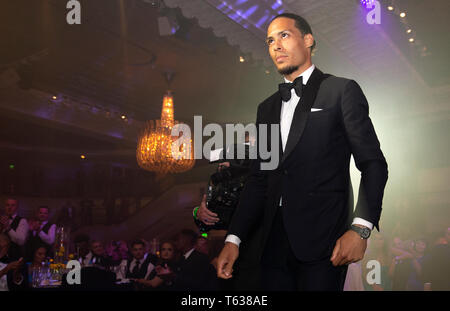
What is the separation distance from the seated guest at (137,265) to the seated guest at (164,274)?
22 cm

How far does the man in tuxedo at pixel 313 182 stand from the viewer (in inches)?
51.5

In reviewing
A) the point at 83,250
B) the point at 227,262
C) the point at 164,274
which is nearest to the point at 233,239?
the point at 227,262

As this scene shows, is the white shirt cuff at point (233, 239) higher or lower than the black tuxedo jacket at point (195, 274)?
higher

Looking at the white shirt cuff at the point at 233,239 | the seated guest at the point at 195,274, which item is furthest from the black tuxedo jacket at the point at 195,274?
the white shirt cuff at the point at 233,239

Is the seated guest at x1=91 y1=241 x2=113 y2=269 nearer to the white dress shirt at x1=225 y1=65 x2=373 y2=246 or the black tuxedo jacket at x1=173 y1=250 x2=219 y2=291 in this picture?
the black tuxedo jacket at x1=173 y1=250 x2=219 y2=291

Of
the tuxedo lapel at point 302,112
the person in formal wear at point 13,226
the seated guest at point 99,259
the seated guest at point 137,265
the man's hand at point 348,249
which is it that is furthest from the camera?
the seated guest at point 99,259

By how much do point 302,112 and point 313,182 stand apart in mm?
259

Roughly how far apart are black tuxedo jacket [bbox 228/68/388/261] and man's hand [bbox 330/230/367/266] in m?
0.06

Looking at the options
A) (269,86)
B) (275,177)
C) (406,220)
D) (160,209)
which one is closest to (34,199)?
(160,209)

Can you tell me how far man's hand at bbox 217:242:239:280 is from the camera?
150 centimetres

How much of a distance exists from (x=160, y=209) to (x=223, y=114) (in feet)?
15.2

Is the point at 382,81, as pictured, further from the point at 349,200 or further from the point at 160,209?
the point at 160,209

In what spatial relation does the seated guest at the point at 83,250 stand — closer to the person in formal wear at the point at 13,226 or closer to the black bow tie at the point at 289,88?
the person in formal wear at the point at 13,226

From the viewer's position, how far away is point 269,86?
896 cm
